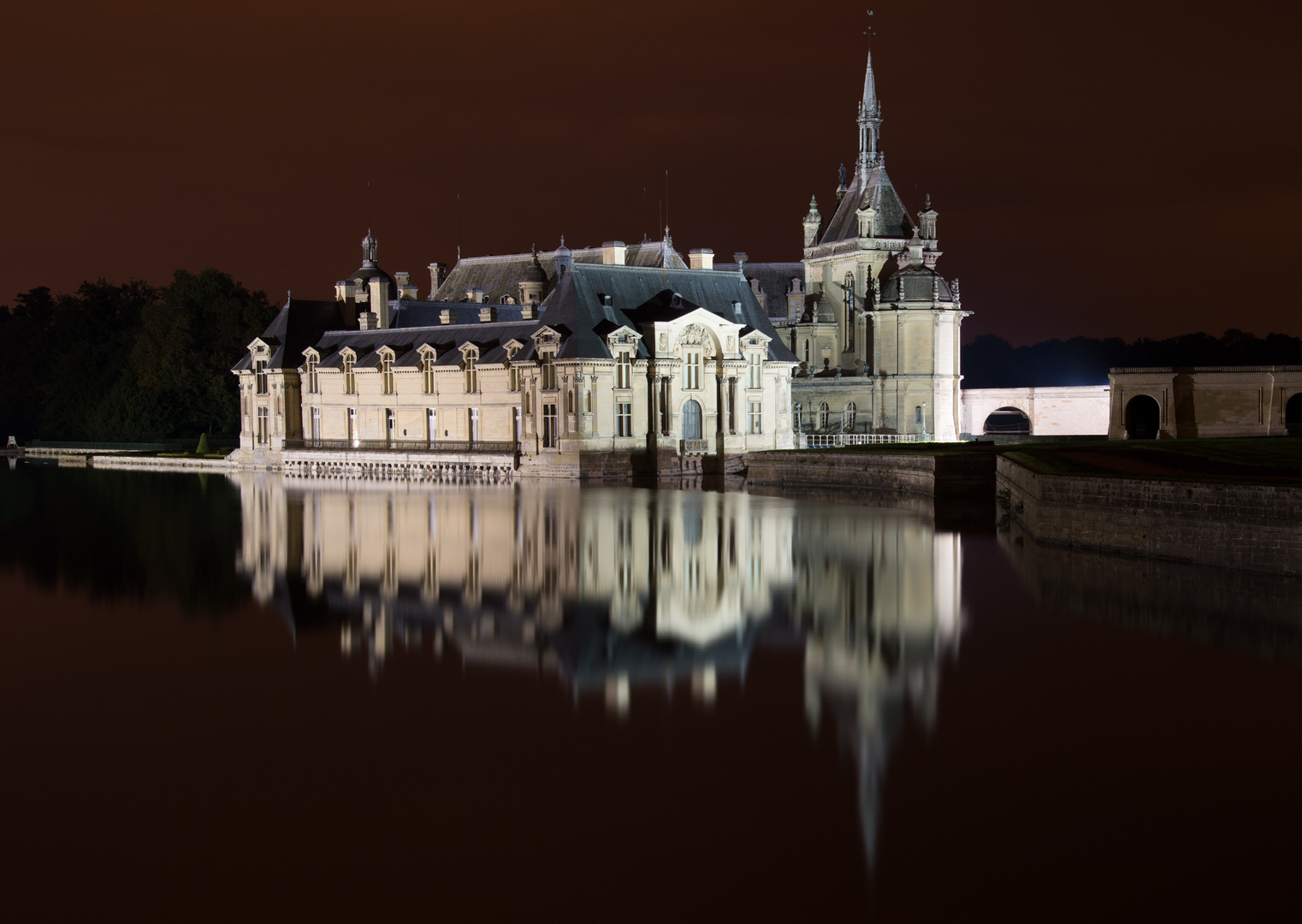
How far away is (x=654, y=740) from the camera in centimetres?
1465

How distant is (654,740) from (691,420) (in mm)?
44200

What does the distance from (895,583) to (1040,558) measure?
12.9ft

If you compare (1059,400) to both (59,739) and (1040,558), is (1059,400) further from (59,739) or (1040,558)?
(59,739)

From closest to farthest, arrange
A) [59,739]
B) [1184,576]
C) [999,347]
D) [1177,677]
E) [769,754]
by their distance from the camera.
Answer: [769,754], [59,739], [1177,677], [1184,576], [999,347]

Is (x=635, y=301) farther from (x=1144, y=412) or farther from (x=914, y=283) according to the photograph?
(x=1144, y=412)

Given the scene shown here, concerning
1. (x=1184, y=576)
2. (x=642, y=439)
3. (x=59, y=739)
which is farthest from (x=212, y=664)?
(x=642, y=439)

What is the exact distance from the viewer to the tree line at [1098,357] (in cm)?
9562

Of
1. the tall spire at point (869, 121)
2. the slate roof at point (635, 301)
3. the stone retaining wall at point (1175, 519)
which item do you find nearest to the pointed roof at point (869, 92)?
the tall spire at point (869, 121)

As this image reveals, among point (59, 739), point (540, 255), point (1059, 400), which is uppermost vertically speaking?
point (540, 255)

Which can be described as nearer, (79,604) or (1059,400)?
(79,604)

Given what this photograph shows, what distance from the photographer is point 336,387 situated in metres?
67.8

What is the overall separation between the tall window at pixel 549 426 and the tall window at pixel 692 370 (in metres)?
5.99

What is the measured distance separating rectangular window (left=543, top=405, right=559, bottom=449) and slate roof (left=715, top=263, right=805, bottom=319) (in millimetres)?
29504

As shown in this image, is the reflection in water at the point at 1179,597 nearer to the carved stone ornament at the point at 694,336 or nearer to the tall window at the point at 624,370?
the tall window at the point at 624,370
